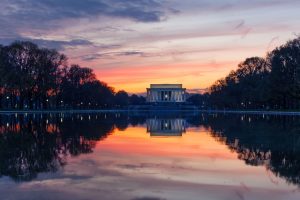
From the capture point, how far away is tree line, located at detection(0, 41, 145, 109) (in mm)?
81062

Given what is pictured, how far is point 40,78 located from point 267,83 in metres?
40.1

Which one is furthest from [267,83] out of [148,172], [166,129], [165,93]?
[165,93]

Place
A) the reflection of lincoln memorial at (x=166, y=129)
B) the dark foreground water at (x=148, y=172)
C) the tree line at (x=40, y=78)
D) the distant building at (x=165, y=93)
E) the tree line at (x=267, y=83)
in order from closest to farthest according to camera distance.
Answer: the dark foreground water at (x=148, y=172) → the reflection of lincoln memorial at (x=166, y=129) → the tree line at (x=267, y=83) → the tree line at (x=40, y=78) → the distant building at (x=165, y=93)

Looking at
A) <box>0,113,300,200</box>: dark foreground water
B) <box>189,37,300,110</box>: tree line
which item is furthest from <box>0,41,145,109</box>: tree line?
<box>0,113,300,200</box>: dark foreground water

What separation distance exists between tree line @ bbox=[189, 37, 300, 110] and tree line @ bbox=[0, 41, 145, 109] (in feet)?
113

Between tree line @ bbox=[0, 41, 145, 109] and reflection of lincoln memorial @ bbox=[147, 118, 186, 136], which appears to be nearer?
reflection of lincoln memorial @ bbox=[147, 118, 186, 136]

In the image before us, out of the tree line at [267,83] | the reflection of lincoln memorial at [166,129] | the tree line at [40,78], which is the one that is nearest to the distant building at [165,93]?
the tree line at [267,83]

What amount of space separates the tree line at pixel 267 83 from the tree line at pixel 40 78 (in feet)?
113

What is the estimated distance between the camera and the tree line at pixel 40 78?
81.1 m

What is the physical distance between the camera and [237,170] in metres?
14.0

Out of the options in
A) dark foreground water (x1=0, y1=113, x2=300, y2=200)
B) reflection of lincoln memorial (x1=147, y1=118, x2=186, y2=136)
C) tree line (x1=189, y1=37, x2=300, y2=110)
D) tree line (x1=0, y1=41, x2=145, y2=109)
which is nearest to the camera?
dark foreground water (x1=0, y1=113, x2=300, y2=200)

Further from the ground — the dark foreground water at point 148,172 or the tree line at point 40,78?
the tree line at point 40,78

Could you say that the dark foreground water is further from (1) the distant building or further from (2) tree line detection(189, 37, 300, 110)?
(1) the distant building

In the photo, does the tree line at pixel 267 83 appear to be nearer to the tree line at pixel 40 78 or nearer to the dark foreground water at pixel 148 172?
the tree line at pixel 40 78
